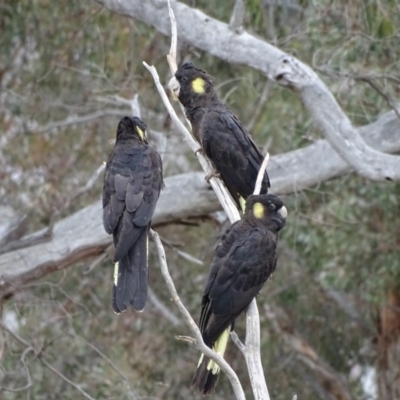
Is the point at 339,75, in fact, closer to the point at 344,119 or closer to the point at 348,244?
the point at 344,119

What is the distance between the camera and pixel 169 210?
6859mm

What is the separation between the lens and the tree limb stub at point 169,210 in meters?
6.78

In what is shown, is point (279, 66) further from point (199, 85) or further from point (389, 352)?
point (389, 352)

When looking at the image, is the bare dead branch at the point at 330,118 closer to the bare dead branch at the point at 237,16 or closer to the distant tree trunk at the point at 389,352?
the bare dead branch at the point at 237,16

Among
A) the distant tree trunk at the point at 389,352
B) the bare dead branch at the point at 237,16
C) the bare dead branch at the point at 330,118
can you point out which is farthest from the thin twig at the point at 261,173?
the distant tree trunk at the point at 389,352

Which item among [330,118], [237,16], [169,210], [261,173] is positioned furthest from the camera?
[169,210]

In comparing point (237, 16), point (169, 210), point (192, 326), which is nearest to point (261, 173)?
point (192, 326)

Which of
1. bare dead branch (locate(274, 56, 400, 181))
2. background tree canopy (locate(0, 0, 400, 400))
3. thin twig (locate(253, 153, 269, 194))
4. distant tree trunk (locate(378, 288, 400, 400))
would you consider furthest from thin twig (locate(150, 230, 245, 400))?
distant tree trunk (locate(378, 288, 400, 400))

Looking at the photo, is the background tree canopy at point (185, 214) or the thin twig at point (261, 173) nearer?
the thin twig at point (261, 173)

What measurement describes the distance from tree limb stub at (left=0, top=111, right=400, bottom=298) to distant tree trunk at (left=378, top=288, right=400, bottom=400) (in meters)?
2.99

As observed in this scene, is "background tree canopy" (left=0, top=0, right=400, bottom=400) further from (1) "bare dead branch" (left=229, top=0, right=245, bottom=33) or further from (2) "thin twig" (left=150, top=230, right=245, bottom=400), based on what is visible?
(2) "thin twig" (left=150, top=230, right=245, bottom=400)

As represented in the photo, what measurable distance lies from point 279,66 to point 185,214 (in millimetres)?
1254

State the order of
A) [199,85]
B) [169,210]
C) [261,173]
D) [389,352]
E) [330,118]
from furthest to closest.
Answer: [389,352]
[169,210]
[330,118]
[199,85]
[261,173]

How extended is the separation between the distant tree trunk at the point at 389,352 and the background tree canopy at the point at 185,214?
0.01m
